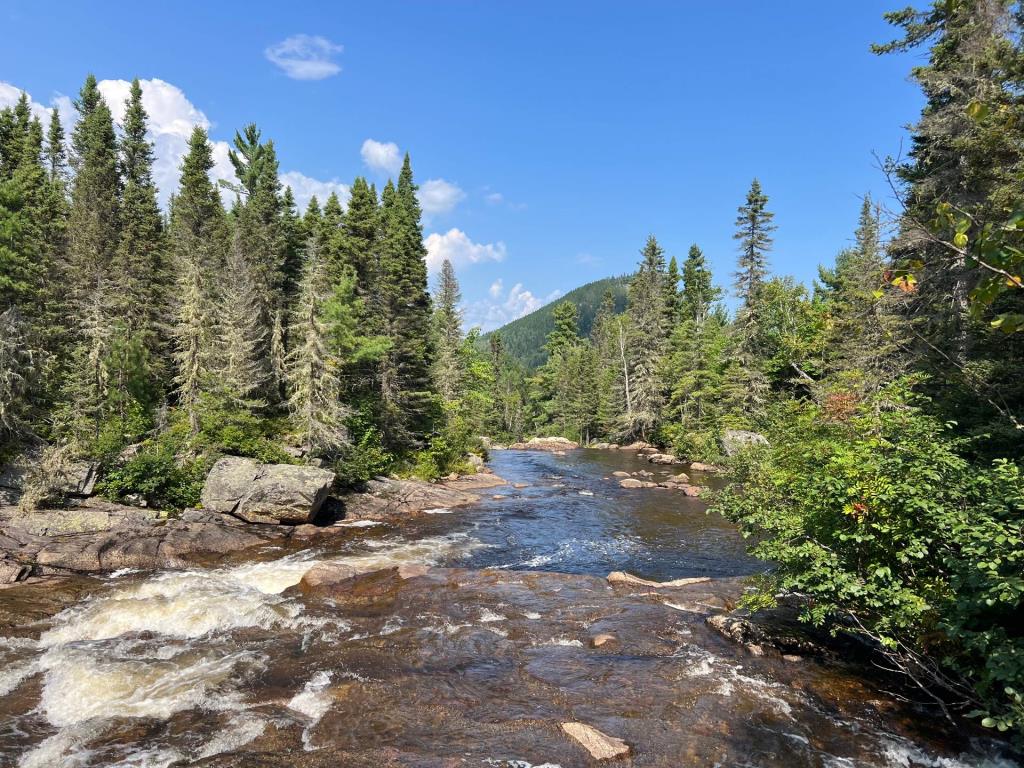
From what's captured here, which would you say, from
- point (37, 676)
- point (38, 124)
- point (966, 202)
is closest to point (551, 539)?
point (37, 676)

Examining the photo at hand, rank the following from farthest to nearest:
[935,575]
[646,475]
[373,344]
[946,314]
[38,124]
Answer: [38,124]
[646,475]
[373,344]
[946,314]
[935,575]

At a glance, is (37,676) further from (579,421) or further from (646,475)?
(579,421)

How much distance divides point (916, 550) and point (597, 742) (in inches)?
226

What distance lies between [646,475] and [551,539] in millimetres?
19216

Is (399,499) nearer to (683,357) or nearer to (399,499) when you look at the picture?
(399,499)

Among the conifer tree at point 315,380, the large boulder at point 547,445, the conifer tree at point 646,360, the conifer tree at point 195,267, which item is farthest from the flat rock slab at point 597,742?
the large boulder at point 547,445

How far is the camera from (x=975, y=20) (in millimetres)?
16703

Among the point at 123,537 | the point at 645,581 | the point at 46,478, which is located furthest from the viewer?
the point at 46,478

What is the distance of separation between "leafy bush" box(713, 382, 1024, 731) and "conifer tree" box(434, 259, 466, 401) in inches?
1398

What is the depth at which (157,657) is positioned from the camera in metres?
11.5

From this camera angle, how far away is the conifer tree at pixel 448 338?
4709 cm

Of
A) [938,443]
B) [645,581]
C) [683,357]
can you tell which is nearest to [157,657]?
[645,581]

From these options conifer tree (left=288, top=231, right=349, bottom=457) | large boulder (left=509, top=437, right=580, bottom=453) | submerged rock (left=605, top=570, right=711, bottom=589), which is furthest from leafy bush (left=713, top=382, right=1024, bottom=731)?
large boulder (left=509, top=437, right=580, bottom=453)

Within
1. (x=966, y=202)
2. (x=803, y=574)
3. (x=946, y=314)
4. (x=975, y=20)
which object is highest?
(x=975, y=20)
